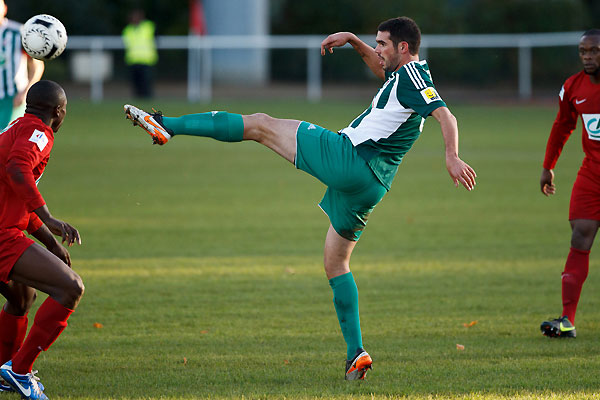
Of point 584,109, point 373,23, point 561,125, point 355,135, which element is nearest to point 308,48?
point 373,23

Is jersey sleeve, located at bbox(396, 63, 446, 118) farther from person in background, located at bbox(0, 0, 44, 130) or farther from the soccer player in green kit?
person in background, located at bbox(0, 0, 44, 130)

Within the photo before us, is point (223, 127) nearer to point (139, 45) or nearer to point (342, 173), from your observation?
point (342, 173)

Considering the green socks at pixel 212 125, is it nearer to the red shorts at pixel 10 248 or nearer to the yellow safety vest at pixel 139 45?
the red shorts at pixel 10 248

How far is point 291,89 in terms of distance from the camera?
34.1 m

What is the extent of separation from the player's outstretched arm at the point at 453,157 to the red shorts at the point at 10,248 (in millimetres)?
2390

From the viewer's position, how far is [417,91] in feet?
16.5

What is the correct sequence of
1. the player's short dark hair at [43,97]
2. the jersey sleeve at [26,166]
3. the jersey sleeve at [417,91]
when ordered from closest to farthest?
the jersey sleeve at [26,166]
the player's short dark hair at [43,97]
the jersey sleeve at [417,91]

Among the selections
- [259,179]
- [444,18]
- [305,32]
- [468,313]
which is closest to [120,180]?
[259,179]

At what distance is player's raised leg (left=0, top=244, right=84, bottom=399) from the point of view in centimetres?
466

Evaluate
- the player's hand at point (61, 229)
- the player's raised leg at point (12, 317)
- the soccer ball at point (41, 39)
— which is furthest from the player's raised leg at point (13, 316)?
the soccer ball at point (41, 39)

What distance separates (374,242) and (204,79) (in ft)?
76.8

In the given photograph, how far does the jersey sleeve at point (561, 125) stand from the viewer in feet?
21.6

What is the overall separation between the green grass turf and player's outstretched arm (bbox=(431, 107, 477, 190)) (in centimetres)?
124

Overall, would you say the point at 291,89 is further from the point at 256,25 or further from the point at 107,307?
the point at 107,307
